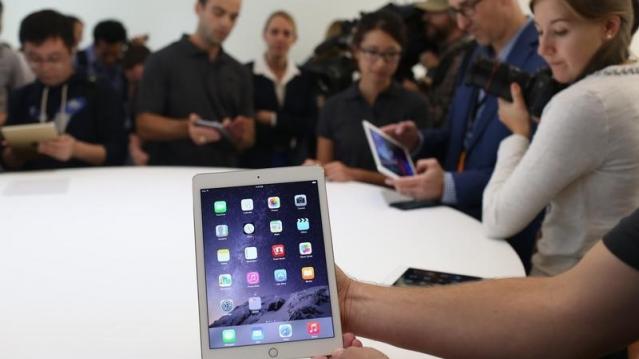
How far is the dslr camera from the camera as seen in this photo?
179 centimetres

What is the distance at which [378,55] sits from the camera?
2.86 m

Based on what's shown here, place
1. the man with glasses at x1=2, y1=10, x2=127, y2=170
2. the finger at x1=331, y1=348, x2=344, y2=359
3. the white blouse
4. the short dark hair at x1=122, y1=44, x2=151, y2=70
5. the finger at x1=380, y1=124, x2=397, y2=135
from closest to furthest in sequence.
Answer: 1. the finger at x1=331, y1=348, x2=344, y2=359
2. the white blouse
3. the finger at x1=380, y1=124, x2=397, y2=135
4. the man with glasses at x1=2, y1=10, x2=127, y2=170
5. the short dark hair at x1=122, y1=44, x2=151, y2=70

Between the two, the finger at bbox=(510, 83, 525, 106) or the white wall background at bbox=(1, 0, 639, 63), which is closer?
the finger at bbox=(510, 83, 525, 106)

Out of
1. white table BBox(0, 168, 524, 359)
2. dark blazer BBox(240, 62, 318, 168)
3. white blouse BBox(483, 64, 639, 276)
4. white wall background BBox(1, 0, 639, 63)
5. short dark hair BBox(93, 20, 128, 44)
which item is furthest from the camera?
white wall background BBox(1, 0, 639, 63)

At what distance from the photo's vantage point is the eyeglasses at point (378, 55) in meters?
2.85

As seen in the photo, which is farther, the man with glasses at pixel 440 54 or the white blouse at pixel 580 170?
the man with glasses at pixel 440 54

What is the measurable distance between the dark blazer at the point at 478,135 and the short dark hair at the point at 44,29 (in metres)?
1.67

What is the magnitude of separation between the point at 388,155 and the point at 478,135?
33 centimetres

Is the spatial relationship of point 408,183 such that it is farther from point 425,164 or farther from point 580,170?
point 580,170

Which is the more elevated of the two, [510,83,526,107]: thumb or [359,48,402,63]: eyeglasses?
[359,48,402,63]: eyeglasses

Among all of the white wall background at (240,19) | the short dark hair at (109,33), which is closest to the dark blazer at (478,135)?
the short dark hair at (109,33)

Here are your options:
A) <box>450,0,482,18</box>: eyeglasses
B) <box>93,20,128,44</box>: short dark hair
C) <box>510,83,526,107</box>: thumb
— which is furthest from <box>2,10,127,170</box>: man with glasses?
<box>93,20,128,44</box>: short dark hair

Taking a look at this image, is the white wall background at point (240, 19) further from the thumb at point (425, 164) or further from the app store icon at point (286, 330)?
the app store icon at point (286, 330)

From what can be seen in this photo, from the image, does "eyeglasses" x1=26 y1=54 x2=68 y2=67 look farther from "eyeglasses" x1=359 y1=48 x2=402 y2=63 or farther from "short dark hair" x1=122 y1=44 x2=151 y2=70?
"short dark hair" x1=122 y1=44 x2=151 y2=70
